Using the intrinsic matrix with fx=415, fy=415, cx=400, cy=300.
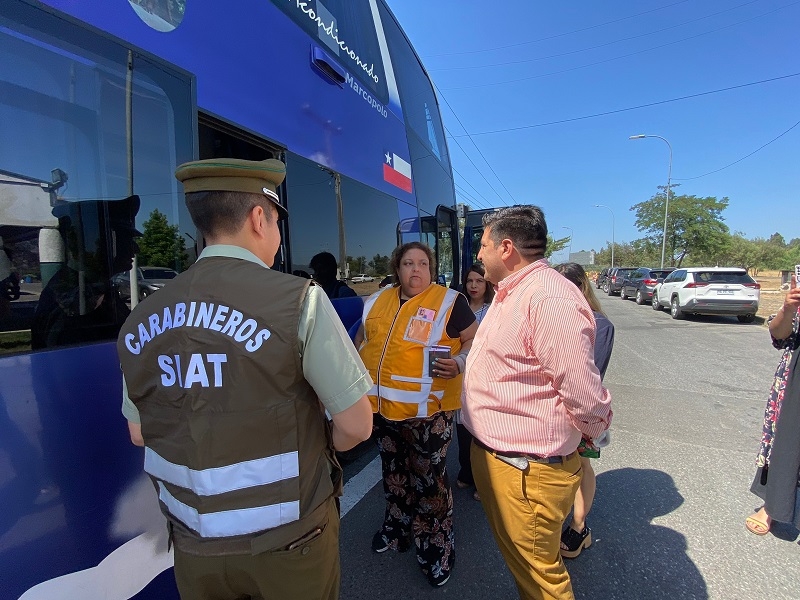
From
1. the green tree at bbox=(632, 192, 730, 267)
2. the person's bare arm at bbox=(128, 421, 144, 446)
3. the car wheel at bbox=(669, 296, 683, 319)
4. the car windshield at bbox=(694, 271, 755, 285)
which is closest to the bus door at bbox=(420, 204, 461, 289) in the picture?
the person's bare arm at bbox=(128, 421, 144, 446)

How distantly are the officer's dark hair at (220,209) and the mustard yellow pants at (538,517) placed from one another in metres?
1.35

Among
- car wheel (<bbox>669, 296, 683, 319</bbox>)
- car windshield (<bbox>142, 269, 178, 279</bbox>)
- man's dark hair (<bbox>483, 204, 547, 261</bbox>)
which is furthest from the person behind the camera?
car wheel (<bbox>669, 296, 683, 319</bbox>)

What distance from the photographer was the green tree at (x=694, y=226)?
3306cm

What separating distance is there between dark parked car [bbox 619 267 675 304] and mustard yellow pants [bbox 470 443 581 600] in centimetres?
1958

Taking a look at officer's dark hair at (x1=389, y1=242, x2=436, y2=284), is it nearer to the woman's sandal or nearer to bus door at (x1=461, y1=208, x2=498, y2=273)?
the woman's sandal

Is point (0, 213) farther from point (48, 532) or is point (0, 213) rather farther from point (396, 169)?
point (396, 169)

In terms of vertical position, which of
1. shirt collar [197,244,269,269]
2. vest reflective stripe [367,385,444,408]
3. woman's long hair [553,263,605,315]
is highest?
shirt collar [197,244,269,269]

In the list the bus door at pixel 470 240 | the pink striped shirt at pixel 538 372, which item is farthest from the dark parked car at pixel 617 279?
the pink striped shirt at pixel 538 372

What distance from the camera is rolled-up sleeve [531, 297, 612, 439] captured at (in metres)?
1.47

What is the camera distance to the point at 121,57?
5.01 feet

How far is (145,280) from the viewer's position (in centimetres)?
160

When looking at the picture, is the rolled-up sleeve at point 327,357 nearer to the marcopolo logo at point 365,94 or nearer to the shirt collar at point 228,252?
the shirt collar at point 228,252

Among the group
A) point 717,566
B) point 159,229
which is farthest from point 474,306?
point 159,229

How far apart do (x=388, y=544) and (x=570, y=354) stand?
1878 millimetres
